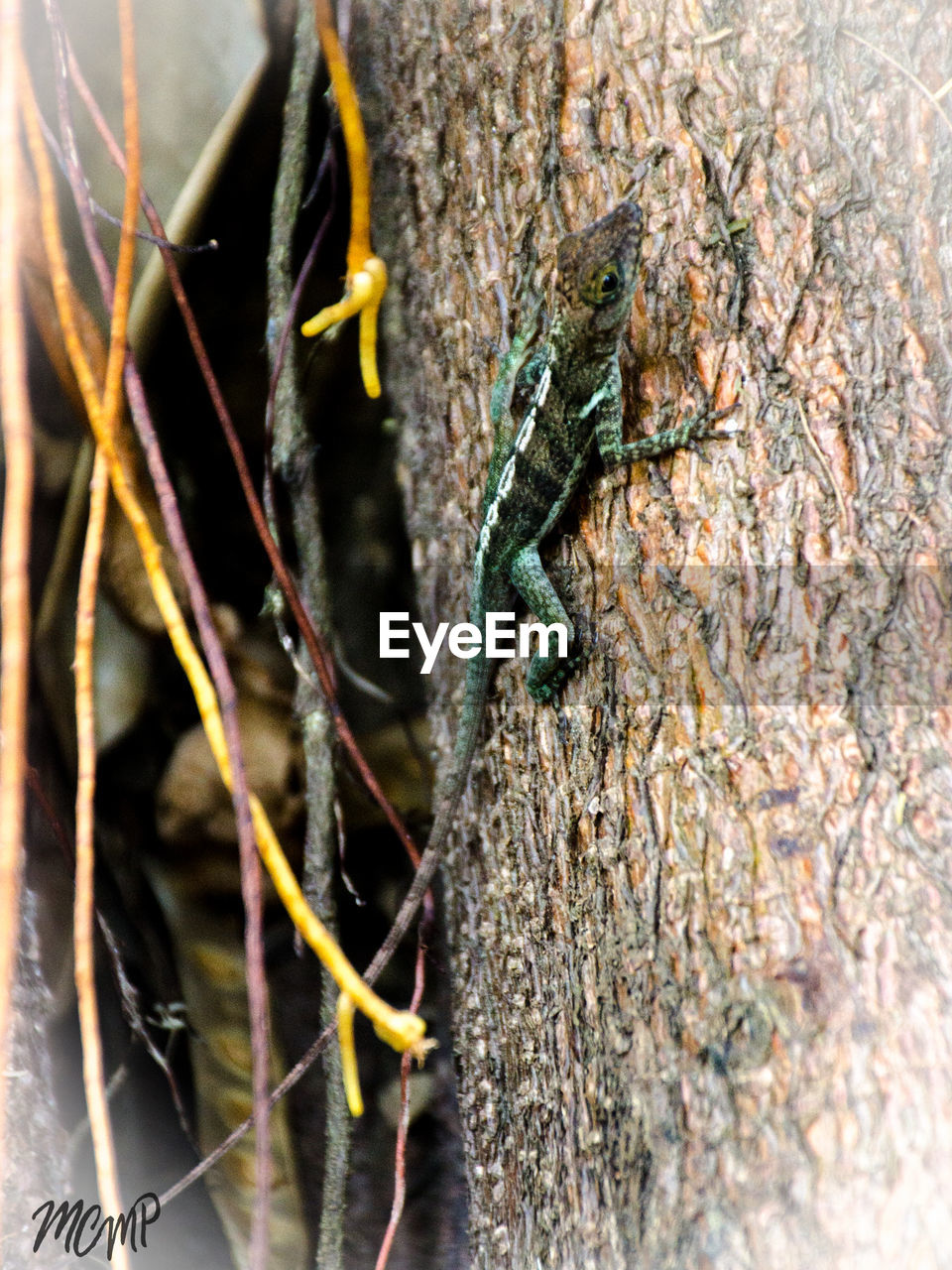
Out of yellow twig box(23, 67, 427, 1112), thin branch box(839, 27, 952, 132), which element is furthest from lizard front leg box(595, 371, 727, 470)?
yellow twig box(23, 67, 427, 1112)

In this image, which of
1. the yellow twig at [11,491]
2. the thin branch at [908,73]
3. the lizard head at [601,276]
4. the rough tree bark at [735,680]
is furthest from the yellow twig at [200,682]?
the thin branch at [908,73]

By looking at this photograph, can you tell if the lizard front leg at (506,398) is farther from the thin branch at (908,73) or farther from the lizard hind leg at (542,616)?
the thin branch at (908,73)

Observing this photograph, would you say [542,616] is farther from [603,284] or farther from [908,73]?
[908,73]

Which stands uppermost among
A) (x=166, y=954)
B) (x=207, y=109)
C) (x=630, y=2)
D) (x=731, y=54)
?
(x=207, y=109)

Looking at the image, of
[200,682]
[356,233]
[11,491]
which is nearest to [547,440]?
[356,233]

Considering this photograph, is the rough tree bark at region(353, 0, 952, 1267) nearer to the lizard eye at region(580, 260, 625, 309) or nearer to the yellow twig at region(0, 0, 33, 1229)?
the lizard eye at region(580, 260, 625, 309)

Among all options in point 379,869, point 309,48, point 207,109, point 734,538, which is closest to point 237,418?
point 207,109

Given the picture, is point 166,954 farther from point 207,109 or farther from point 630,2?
point 630,2
